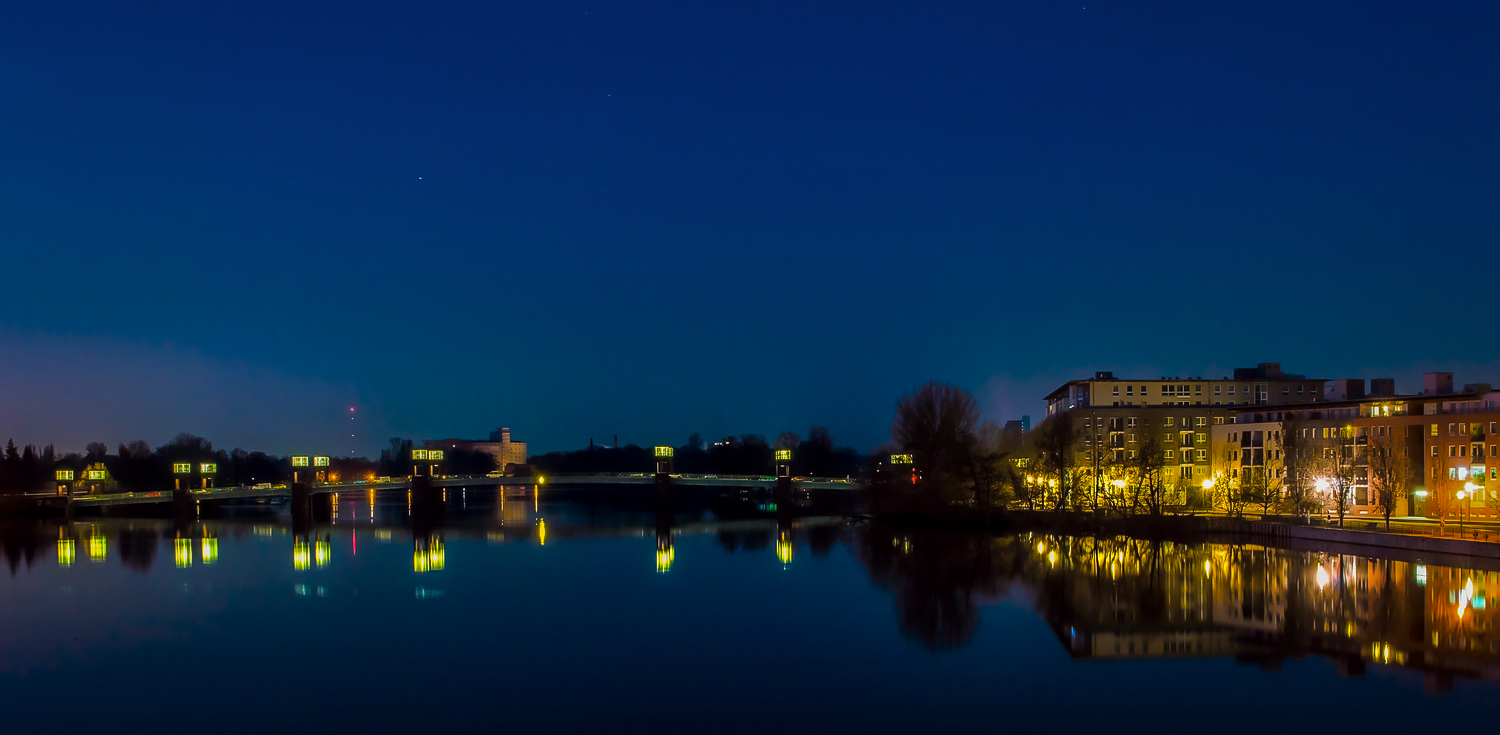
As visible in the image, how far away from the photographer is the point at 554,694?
23.2m

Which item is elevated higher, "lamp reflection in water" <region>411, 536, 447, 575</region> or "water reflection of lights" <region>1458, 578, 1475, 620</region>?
"water reflection of lights" <region>1458, 578, 1475, 620</region>

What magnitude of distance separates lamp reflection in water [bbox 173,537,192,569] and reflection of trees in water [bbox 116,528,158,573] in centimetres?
105

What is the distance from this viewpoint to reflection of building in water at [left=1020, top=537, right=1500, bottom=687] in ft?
88.1

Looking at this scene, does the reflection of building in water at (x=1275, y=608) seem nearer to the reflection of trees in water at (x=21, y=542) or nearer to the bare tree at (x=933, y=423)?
the bare tree at (x=933, y=423)

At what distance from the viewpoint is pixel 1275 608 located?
108 ft

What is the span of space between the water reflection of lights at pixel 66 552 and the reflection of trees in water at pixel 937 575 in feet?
128

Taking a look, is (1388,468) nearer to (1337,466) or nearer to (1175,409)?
(1337,466)

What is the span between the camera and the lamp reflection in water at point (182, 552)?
2032 inches

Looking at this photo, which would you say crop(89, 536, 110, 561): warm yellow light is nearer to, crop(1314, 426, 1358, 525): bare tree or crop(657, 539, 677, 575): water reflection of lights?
crop(657, 539, 677, 575): water reflection of lights

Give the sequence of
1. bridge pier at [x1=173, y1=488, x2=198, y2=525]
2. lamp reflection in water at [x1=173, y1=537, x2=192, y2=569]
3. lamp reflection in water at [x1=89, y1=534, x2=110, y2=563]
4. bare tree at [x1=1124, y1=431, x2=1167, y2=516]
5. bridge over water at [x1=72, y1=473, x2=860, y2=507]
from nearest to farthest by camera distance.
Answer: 1. lamp reflection in water at [x1=173, y1=537, x2=192, y2=569]
2. lamp reflection in water at [x1=89, y1=534, x2=110, y2=563]
3. bare tree at [x1=1124, y1=431, x2=1167, y2=516]
4. bridge pier at [x1=173, y1=488, x2=198, y2=525]
5. bridge over water at [x1=72, y1=473, x2=860, y2=507]

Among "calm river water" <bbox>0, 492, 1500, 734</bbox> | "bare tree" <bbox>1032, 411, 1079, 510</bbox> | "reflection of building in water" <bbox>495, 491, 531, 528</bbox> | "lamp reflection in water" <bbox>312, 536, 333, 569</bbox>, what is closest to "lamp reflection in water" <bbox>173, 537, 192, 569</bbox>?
"calm river water" <bbox>0, 492, 1500, 734</bbox>

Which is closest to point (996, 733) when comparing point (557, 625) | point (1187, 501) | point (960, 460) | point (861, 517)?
point (557, 625)

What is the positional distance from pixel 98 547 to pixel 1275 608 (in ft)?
197

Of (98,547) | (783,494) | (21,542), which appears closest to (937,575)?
(783,494)
